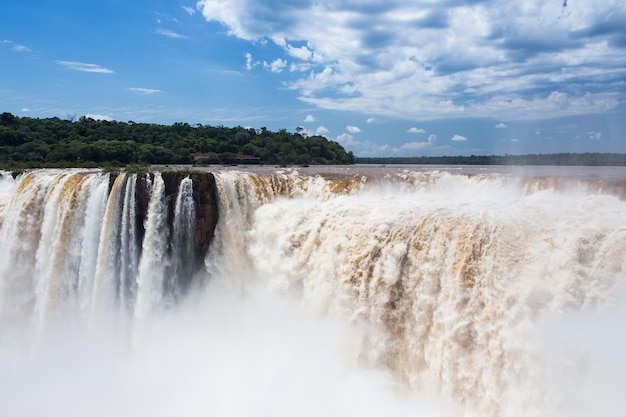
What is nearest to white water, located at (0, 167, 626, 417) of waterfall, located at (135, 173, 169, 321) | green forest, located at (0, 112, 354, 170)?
waterfall, located at (135, 173, 169, 321)

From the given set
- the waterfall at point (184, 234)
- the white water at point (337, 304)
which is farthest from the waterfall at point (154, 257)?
the waterfall at point (184, 234)

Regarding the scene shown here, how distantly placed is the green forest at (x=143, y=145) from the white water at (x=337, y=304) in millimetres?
16138

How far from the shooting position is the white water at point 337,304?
822 centimetres

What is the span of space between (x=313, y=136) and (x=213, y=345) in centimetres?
3878

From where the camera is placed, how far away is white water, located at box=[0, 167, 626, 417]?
8219 millimetres

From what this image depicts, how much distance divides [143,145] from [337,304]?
29407 millimetres

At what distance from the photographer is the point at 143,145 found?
36.6 m

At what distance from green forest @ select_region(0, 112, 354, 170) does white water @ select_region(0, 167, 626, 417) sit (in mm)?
16138

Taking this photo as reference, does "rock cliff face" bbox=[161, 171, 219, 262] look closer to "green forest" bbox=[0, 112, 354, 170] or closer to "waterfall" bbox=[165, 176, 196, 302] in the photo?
"waterfall" bbox=[165, 176, 196, 302]

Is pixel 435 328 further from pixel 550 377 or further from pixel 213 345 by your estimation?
pixel 213 345

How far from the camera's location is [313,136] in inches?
1975

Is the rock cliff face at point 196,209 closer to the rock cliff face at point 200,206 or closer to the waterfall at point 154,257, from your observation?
the rock cliff face at point 200,206

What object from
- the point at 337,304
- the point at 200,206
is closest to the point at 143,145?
the point at 200,206

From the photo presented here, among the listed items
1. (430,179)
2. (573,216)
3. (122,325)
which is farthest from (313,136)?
(573,216)
